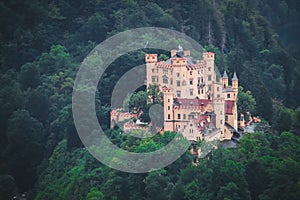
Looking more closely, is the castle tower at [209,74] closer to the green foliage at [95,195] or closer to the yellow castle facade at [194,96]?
the yellow castle facade at [194,96]

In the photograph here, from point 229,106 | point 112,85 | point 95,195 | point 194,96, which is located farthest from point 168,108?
point 112,85

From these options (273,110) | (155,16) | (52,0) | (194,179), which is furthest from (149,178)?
(52,0)

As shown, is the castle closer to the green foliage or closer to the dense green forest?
the dense green forest

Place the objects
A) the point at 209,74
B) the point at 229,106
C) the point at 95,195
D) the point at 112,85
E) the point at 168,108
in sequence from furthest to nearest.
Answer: the point at 112,85, the point at 209,74, the point at 229,106, the point at 95,195, the point at 168,108

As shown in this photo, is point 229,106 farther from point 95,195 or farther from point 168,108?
point 95,195

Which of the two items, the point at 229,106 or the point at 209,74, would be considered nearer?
the point at 229,106

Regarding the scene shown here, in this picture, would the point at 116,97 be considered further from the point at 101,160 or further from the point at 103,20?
the point at 103,20
